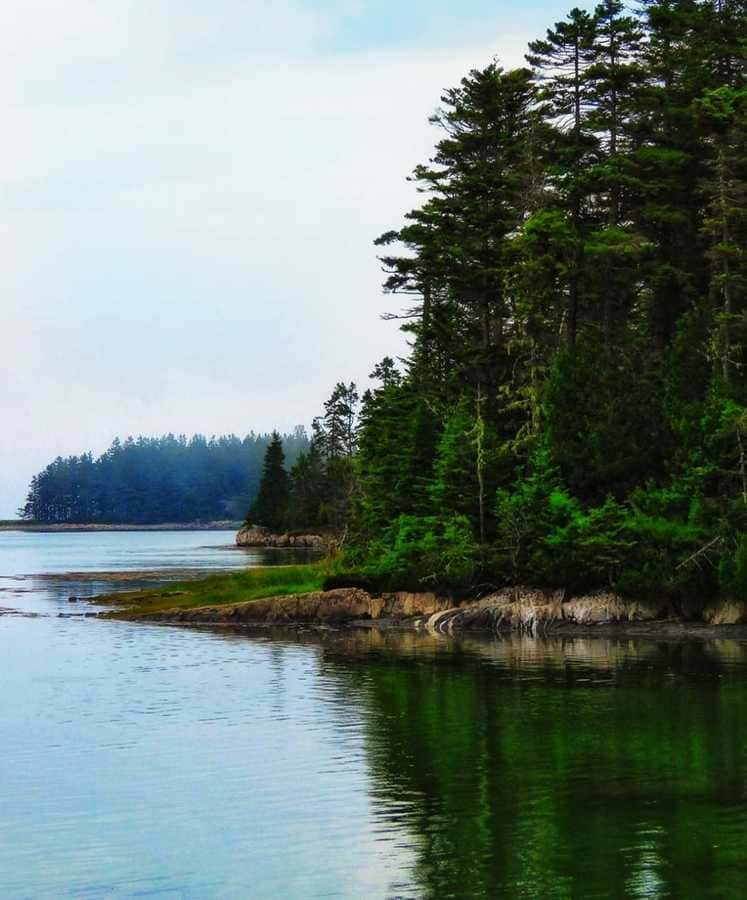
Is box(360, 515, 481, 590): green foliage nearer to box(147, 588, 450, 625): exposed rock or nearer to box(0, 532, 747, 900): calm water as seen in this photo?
box(147, 588, 450, 625): exposed rock

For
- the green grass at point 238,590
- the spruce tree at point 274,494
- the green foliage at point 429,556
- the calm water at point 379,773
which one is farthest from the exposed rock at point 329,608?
the spruce tree at point 274,494

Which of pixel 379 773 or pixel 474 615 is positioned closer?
pixel 379 773

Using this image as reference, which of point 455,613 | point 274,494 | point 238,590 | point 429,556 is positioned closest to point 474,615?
point 455,613

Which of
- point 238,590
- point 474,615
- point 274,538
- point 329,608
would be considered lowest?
point 474,615

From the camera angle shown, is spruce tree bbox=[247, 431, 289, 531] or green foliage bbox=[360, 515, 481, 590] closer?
green foliage bbox=[360, 515, 481, 590]

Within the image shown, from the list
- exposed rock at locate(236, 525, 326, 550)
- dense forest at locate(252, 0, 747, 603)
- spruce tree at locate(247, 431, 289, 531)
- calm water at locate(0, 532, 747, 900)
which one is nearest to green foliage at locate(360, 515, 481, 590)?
dense forest at locate(252, 0, 747, 603)

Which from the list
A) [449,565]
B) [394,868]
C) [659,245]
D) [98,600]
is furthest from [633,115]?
[394,868]

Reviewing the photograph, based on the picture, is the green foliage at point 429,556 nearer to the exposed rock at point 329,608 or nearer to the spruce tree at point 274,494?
the exposed rock at point 329,608

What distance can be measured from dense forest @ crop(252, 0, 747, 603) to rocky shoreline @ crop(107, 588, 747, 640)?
2.97 feet

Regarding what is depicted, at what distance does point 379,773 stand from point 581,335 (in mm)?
40977

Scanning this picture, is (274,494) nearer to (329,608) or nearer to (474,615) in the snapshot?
(329,608)

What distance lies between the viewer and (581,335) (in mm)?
65375

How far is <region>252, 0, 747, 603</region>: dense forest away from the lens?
56.0 meters

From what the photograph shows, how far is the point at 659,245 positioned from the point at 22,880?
173 feet
